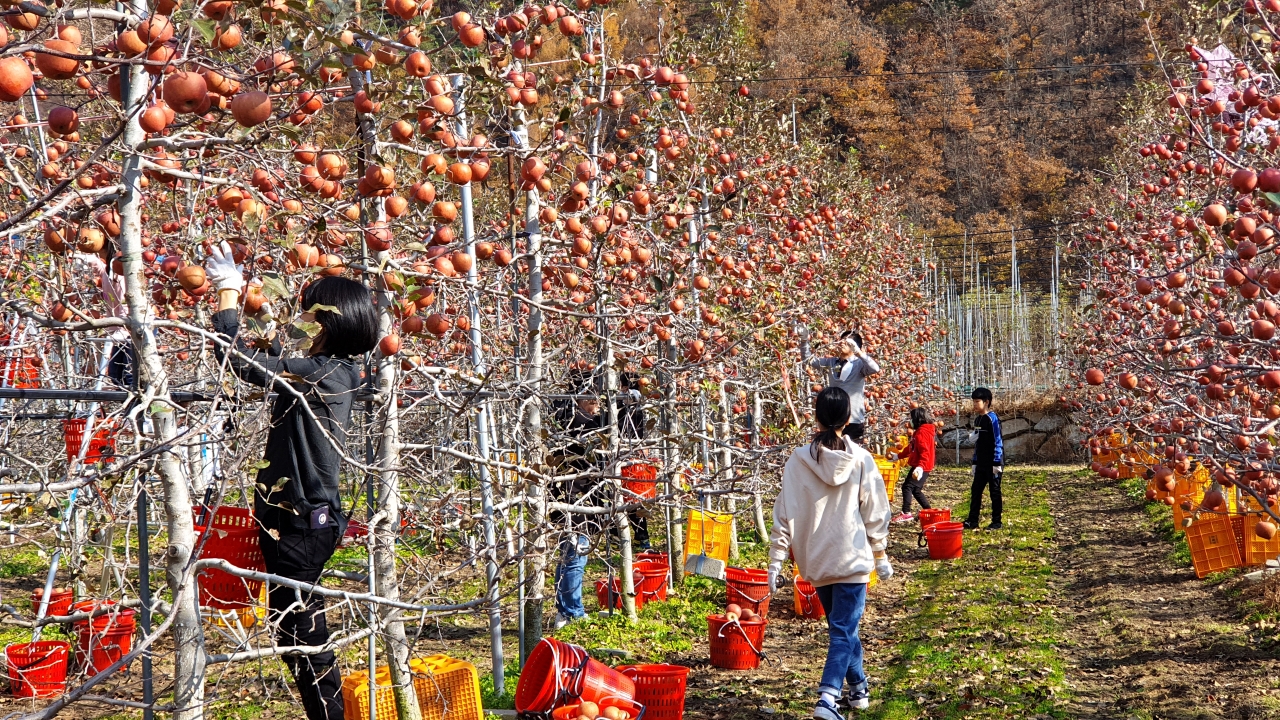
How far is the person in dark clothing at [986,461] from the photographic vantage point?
9969 mm

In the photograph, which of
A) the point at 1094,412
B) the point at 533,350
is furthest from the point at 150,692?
the point at 1094,412

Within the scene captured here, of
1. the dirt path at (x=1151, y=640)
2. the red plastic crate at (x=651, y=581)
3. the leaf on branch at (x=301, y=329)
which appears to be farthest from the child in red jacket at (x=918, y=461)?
the leaf on branch at (x=301, y=329)

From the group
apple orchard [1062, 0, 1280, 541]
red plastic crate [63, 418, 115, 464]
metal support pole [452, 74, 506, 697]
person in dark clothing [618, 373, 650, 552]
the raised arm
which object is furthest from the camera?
person in dark clothing [618, 373, 650, 552]

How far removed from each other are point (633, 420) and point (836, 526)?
242 centimetres

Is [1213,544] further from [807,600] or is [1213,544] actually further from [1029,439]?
[1029,439]

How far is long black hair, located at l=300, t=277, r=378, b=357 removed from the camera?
290 centimetres

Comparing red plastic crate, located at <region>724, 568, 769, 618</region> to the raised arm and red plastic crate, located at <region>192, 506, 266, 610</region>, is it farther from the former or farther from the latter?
the raised arm

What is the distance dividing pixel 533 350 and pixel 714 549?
3250 millimetres

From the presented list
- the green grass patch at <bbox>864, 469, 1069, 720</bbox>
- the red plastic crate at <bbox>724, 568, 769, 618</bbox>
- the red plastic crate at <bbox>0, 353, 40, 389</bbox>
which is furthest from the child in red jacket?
the red plastic crate at <bbox>0, 353, 40, 389</bbox>

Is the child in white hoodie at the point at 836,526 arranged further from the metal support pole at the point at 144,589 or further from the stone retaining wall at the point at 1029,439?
the stone retaining wall at the point at 1029,439

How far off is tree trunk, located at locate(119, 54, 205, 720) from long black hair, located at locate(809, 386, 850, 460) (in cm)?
282

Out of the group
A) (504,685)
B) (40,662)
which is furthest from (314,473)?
(40,662)

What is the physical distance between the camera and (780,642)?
6016 mm

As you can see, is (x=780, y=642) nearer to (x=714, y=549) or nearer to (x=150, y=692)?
(x=714, y=549)
